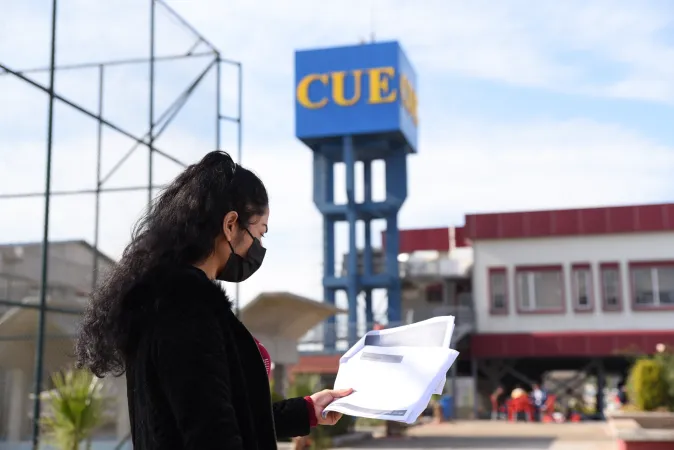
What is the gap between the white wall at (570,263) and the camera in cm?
3616

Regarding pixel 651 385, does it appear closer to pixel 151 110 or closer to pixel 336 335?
pixel 151 110

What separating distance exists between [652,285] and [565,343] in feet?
14.2

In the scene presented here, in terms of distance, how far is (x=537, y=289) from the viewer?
37.5 metres

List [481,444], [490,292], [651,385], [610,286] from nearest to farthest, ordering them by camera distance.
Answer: [651,385]
[481,444]
[610,286]
[490,292]

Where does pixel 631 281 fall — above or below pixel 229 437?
above

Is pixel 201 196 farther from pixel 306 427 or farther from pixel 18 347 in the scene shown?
pixel 18 347

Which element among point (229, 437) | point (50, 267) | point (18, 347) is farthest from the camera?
point (50, 267)

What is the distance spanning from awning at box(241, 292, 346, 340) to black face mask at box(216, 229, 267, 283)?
1673 centimetres

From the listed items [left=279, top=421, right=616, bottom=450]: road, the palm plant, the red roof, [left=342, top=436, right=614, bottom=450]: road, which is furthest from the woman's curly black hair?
the red roof

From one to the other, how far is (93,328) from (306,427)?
82cm

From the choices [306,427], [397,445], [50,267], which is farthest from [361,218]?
[306,427]

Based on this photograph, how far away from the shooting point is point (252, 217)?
2.68 meters

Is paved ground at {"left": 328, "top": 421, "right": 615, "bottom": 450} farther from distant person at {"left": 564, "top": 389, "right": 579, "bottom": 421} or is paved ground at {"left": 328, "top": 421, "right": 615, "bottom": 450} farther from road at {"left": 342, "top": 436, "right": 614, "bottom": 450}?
distant person at {"left": 564, "top": 389, "right": 579, "bottom": 421}

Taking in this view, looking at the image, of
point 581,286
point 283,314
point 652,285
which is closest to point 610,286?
point 581,286
